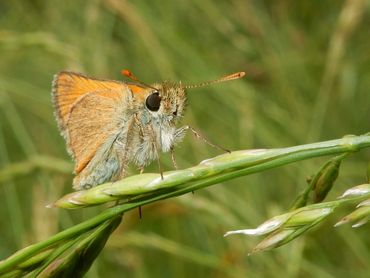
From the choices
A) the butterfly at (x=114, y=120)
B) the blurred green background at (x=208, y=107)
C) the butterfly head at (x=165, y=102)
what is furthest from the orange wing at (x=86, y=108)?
the blurred green background at (x=208, y=107)

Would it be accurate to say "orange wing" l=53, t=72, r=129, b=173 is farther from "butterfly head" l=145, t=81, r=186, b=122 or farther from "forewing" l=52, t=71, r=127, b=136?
"butterfly head" l=145, t=81, r=186, b=122

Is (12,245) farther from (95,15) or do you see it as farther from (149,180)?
(149,180)

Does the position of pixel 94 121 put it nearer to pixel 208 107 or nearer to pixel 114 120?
pixel 114 120

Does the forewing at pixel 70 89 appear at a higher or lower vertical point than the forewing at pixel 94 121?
higher

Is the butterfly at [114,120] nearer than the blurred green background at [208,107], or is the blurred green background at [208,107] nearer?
the butterfly at [114,120]

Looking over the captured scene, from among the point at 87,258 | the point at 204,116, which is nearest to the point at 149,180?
the point at 87,258

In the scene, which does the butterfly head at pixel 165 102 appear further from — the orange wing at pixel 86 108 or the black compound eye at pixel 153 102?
the orange wing at pixel 86 108
